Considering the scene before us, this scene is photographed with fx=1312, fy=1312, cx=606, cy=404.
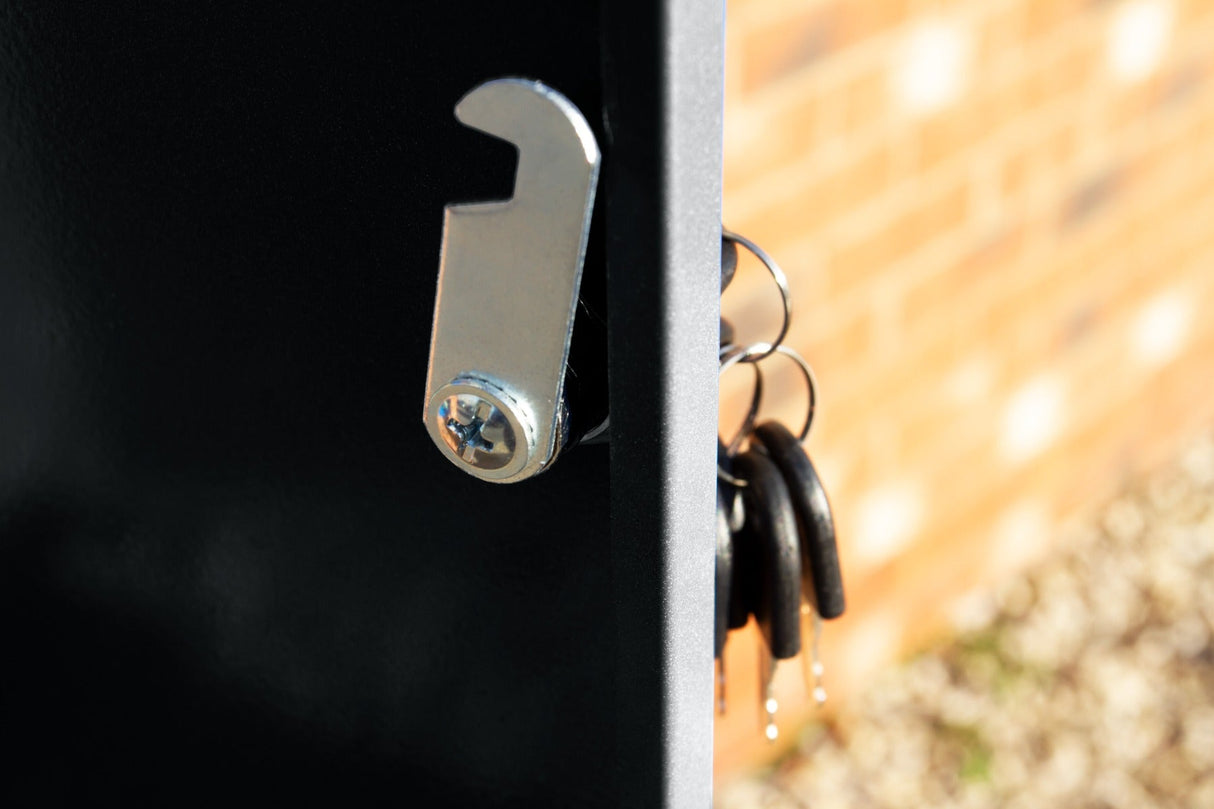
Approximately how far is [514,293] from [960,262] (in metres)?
1.43

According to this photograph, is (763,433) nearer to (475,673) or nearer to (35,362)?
(475,673)

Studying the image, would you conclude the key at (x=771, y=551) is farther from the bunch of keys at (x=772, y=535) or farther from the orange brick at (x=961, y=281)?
the orange brick at (x=961, y=281)

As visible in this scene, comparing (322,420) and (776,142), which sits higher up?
(776,142)

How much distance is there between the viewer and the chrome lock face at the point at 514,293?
1.60 feet

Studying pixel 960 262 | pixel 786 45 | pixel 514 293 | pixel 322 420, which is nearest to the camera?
pixel 514 293

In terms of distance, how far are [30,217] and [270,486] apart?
21cm

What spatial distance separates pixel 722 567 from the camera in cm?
69

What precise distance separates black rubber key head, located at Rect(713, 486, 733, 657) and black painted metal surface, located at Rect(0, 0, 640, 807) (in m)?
0.08

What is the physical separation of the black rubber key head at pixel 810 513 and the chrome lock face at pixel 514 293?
23cm

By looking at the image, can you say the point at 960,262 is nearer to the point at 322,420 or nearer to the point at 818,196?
the point at 818,196

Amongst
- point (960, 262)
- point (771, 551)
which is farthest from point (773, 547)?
point (960, 262)

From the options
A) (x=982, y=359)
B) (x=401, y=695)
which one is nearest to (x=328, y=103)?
(x=401, y=695)

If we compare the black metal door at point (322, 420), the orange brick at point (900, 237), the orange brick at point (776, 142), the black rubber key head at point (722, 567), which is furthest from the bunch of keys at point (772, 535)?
the orange brick at point (900, 237)

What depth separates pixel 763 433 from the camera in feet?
2.52
